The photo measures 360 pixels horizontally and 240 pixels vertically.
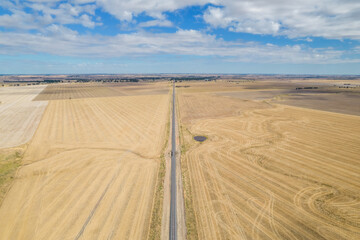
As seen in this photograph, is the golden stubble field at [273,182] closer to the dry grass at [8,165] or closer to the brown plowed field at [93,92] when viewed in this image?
the dry grass at [8,165]

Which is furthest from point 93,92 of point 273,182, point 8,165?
point 273,182

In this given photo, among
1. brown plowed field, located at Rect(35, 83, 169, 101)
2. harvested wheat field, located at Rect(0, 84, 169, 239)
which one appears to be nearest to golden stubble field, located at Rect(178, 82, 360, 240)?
harvested wheat field, located at Rect(0, 84, 169, 239)

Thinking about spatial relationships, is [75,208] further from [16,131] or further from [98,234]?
[16,131]

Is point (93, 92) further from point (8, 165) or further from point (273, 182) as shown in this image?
point (273, 182)

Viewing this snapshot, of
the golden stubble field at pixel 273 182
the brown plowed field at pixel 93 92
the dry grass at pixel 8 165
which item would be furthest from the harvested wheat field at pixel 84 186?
the brown plowed field at pixel 93 92

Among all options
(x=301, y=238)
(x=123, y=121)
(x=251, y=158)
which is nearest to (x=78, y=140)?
(x=123, y=121)
